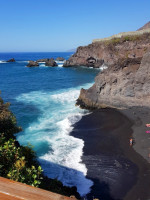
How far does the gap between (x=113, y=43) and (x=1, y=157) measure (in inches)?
3606

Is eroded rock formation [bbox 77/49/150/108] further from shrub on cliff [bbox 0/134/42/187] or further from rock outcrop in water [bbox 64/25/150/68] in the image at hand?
rock outcrop in water [bbox 64/25/150/68]

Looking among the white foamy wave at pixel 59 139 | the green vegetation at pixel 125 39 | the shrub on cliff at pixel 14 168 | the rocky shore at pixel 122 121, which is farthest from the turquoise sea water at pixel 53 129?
the green vegetation at pixel 125 39

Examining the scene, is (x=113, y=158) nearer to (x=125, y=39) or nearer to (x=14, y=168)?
(x=14, y=168)

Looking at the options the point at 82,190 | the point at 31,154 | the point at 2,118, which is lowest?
the point at 82,190

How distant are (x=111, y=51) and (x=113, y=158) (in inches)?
3052

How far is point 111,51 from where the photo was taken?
89.8 m

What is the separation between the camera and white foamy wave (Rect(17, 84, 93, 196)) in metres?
17.7

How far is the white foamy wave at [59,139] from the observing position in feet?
58.2

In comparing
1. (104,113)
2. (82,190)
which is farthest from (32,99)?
(82,190)

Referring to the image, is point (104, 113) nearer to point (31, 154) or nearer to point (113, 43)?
point (31, 154)

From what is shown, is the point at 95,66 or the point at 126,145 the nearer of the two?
the point at 126,145

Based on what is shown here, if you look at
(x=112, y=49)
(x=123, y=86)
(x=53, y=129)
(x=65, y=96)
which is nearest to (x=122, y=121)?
(x=123, y=86)

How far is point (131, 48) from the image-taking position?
8062cm

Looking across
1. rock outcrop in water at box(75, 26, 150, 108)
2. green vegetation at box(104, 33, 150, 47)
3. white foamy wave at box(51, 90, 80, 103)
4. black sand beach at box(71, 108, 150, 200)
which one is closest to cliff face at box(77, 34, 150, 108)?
rock outcrop in water at box(75, 26, 150, 108)
